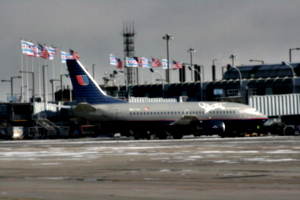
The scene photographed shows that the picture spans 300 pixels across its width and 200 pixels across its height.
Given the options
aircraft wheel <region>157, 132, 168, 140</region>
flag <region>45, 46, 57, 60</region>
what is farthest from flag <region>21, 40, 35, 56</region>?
aircraft wheel <region>157, 132, 168, 140</region>

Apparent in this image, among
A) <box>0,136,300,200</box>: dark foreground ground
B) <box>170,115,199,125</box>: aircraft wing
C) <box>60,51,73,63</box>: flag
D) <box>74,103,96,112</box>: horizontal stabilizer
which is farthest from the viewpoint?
<box>60,51,73,63</box>: flag

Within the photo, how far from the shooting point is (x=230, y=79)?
154375 mm

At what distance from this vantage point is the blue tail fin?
81.6 m

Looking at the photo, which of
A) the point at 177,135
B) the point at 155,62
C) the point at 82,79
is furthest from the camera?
the point at 155,62

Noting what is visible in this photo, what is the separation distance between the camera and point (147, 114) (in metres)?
81.1

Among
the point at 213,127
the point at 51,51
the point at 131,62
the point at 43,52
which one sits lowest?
the point at 213,127

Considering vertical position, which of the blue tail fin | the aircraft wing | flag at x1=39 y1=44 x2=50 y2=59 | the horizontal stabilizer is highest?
flag at x1=39 y1=44 x2=50 y2=59

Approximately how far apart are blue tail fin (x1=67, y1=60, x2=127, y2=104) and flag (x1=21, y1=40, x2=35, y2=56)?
100ft

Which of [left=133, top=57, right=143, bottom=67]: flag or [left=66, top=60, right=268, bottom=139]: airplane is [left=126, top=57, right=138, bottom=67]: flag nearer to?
[left=133, top=57, right=143, bottom=67]: flag

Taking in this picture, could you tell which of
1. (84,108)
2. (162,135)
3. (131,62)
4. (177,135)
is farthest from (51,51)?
(177,135)

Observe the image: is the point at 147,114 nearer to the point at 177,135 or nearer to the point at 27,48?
the point at 177,135

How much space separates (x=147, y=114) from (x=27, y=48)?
39.8 meters

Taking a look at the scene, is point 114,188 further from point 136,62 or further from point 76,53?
point 136,62

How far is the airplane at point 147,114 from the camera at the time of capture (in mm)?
80250
